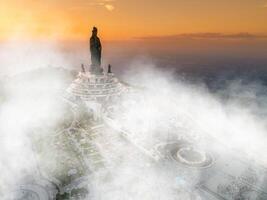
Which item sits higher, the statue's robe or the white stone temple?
the statue's robe

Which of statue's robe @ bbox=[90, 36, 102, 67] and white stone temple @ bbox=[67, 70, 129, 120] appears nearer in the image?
white stone temple @ bbox=[67, 70, 129, 120]

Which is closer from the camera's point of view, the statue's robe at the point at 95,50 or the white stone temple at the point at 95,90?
the white stone temple at the point at 95,90

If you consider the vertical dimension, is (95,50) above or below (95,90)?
above

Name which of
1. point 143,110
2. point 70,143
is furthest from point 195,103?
point 70,143

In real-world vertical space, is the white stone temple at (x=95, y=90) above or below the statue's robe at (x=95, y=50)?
below

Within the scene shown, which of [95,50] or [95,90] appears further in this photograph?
[95,50]

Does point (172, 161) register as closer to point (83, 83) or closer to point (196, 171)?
point (196, 171)

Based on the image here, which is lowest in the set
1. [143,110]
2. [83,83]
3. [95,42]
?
[143,110]

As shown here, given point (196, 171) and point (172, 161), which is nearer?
point (196, 171)
